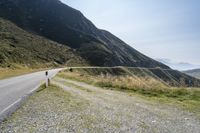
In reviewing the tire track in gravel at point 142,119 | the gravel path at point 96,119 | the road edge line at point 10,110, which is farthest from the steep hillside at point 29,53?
the tire track in gravel at point 142,119

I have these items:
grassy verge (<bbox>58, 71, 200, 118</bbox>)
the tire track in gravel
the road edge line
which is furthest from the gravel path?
grassy verge (<bbox>58, 71, 200, 118</bbox>)

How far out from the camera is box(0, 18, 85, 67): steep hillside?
336 feet

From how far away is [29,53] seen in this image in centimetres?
11988

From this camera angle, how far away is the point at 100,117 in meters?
12.0

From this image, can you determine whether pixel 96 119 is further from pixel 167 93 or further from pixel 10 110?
pixel 167 93

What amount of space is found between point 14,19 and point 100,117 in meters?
190

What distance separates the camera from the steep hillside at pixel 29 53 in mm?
102562

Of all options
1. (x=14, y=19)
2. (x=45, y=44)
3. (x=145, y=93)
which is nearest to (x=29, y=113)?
(x=145, y=93)

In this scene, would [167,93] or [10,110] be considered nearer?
[10,110]

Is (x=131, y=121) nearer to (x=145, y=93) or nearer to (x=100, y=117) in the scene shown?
(x=100, y=117)

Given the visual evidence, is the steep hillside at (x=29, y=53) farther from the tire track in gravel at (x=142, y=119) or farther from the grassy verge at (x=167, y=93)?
the tire track in gravel at (x=142, y=119)

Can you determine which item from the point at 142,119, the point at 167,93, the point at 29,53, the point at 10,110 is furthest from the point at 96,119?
the point at 29,53

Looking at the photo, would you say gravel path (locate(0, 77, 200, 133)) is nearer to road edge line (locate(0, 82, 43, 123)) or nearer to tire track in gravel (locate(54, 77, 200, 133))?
tire track in gravel (locate(54, 77, 200, 133))

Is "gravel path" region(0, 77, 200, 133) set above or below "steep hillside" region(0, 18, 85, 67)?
below
